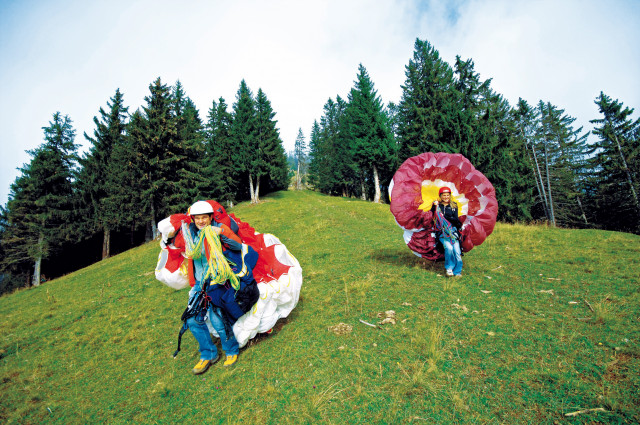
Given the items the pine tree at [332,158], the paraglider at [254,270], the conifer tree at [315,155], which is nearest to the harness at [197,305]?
the paraglider at [254,270]

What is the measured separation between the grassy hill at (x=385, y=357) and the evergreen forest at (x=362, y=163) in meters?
19.5

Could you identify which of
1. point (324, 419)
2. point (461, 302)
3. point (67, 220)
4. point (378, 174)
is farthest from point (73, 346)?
point (378, 174)

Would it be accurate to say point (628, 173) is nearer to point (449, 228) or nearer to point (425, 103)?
point (425, 103)

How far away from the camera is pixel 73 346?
563 centimetres

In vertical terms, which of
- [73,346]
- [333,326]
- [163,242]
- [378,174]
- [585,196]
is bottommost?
[73,346]

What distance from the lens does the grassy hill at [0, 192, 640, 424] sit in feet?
8.70

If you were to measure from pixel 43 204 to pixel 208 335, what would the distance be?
1216 inches

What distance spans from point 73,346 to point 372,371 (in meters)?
6.47

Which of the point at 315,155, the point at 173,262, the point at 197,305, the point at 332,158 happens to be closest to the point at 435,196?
the point at 197,305

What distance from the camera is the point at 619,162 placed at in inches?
979

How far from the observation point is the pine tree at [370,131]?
29906 millimetres

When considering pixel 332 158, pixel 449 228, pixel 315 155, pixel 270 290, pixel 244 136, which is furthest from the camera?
pixel 315 155

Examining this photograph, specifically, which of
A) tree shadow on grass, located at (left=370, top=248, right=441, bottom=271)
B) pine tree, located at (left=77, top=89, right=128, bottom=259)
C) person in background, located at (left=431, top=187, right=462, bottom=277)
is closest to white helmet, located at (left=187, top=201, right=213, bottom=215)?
person in background, located at (left=431, top=187, right=462, bottom=277)

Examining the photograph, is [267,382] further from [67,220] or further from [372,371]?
[67,220]
